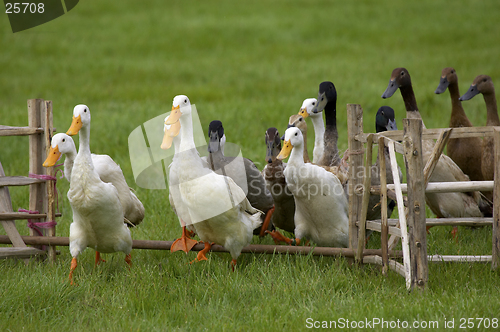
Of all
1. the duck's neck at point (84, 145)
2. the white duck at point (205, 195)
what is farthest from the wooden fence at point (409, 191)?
the duck's neck at point (84, 145)

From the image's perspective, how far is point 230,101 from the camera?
526 inches

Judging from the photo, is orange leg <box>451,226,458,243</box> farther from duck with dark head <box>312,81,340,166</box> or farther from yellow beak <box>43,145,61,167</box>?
yellow beak <box>43,145,61,167</box>

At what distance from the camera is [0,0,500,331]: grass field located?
12.9 ft

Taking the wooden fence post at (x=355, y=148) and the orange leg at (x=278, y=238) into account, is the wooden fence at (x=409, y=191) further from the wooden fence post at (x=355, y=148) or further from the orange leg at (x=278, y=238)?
the orange leg at (x=278, y=238)

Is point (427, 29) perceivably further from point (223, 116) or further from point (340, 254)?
point (340, 254)

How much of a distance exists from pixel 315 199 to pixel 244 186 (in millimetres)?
914

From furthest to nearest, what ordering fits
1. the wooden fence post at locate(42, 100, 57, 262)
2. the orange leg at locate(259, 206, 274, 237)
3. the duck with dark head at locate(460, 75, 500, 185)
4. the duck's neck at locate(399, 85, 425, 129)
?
the duck's neck at locate(399, 85, 425, 129) < the orange leg at locate(259, 206, 274, 237) < the duck with dark head at locate(460, 75, 500, 185) < the wooden fence post at locate(42, 100, 57, 262)

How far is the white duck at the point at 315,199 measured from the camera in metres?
5.16

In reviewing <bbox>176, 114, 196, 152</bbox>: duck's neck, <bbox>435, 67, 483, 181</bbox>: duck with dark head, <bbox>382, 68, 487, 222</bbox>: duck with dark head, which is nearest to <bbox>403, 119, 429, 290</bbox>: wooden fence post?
<bbox>382, 68, 487, 222</bbox>: duck with dark head

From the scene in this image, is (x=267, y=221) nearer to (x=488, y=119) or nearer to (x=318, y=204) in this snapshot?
(x=318, y=204)

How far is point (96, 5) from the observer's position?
25.8 meters

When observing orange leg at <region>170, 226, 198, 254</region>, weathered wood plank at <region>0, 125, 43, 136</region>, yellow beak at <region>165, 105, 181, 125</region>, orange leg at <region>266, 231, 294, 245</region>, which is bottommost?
orange leg at <region>266, 231, 294, 245</region>

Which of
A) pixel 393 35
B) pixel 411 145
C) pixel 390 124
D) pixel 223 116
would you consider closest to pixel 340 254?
pixel 411 145

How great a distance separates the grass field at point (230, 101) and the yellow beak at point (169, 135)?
1.15 m
